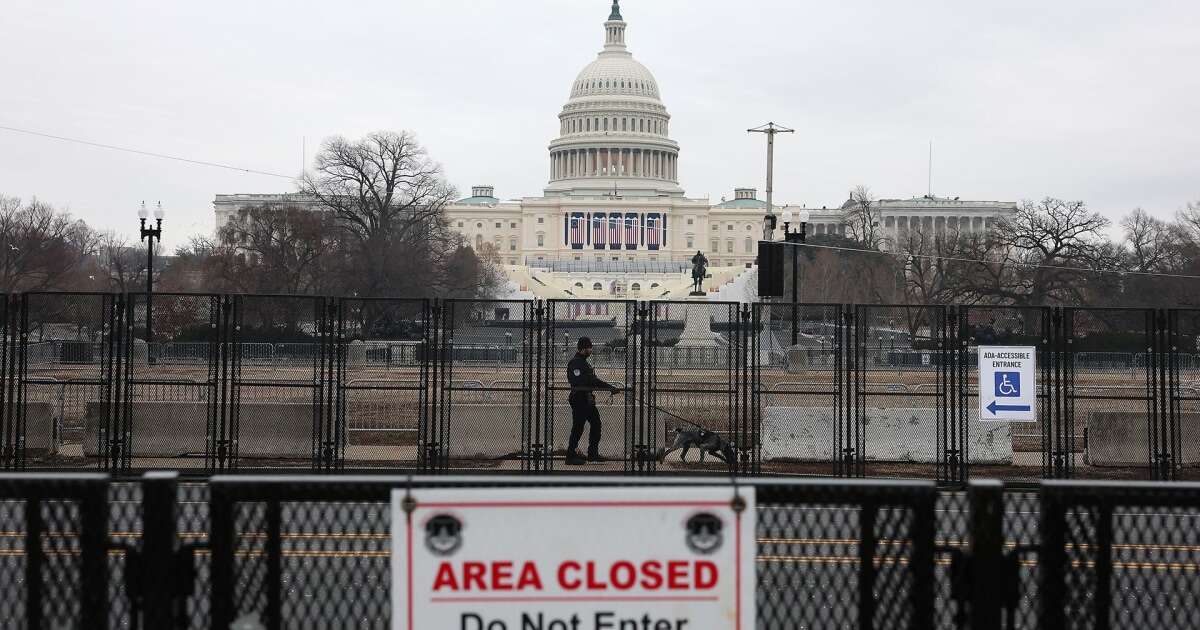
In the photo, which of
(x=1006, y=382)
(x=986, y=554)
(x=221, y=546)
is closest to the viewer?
(x=986, y=554)

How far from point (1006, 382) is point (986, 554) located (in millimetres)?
15360

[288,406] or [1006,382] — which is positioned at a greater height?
[1006,382]

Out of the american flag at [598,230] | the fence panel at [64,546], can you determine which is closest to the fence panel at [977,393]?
the fence panel at [64,546]

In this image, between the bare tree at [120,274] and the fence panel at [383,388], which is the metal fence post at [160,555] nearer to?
the fence panel at [383,388]

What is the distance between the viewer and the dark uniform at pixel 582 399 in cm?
1880

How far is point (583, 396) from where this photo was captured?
62.5 feet

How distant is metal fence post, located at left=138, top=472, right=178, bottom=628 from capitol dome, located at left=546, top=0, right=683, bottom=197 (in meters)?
167

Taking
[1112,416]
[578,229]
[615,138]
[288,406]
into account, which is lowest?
[1112,416]

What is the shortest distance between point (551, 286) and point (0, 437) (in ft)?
307

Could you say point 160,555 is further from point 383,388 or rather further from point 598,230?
point 598,230

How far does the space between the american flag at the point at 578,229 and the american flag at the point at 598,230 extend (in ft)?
4.04

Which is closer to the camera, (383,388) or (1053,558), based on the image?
(1053,558)

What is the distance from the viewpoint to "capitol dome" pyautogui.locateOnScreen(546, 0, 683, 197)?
172125 millimetres

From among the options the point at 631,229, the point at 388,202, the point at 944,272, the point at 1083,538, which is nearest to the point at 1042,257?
the point at 944,272
